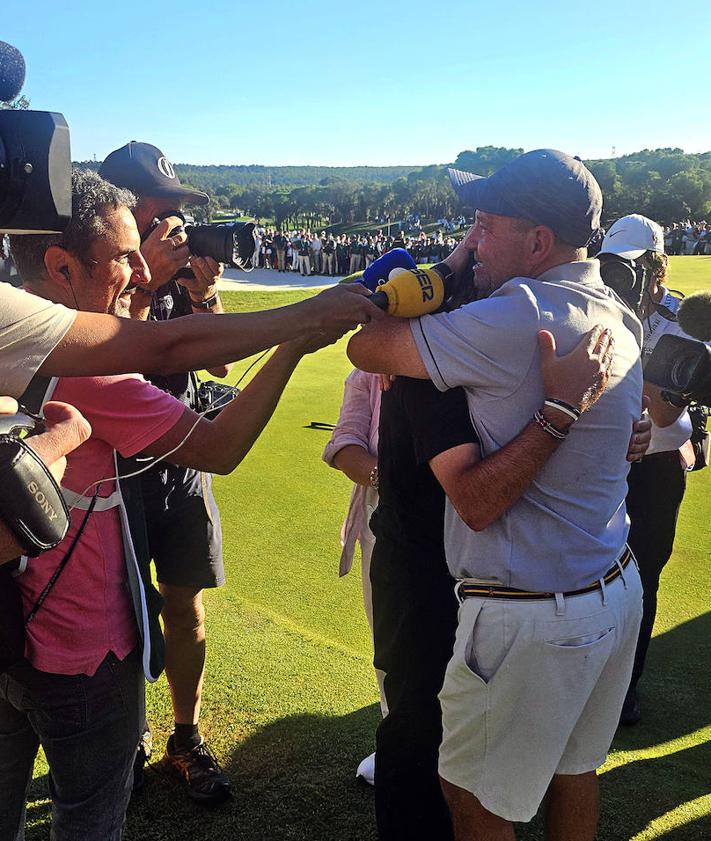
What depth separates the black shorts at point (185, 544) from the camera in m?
3.03

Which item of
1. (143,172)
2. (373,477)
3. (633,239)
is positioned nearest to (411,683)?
(373,477)

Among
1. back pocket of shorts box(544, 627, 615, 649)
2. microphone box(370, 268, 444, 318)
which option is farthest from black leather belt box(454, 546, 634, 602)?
microphone box(370, 268, 444, 318)

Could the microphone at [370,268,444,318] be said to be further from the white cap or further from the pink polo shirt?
the white cap

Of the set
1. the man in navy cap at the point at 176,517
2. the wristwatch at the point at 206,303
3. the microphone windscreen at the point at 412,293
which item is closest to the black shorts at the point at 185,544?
A: the man in navy cap at the point at 176,517

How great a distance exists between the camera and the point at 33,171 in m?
1.51

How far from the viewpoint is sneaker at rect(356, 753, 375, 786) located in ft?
9.22

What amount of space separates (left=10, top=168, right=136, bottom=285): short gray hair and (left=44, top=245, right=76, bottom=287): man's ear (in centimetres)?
1

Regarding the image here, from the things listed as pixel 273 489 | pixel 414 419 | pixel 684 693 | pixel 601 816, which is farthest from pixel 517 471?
pixel 273 489

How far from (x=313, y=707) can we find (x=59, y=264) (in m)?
2.20

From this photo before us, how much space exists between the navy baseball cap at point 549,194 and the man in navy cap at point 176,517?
1501 millimetres

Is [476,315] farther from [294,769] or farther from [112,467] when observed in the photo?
[294,769]

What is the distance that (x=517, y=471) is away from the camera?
1.82 metres

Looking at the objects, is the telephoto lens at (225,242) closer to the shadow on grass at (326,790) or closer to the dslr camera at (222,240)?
the dslr camera at (222,240)

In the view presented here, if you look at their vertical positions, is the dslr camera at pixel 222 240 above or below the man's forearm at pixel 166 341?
above
